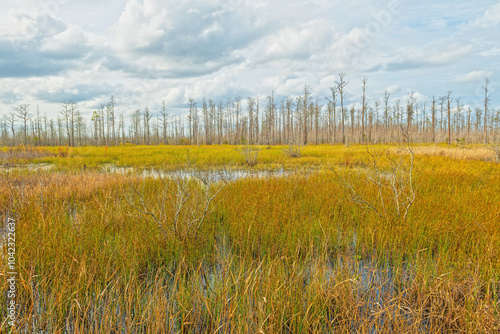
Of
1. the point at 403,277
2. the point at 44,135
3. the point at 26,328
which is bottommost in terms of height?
the point at 403,277

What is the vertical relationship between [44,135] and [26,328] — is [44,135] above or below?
above

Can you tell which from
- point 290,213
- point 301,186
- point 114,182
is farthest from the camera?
point 114,182

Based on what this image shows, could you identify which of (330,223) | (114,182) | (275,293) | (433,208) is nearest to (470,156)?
(433,208)

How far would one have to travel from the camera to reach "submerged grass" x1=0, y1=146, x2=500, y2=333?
1.96 m

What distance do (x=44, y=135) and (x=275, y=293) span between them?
75.5 meters

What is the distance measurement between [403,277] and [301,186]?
13.1ft

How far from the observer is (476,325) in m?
1.83

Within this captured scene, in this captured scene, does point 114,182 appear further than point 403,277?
Yes

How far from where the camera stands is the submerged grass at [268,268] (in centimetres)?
196

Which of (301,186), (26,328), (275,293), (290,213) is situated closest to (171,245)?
(26,328)

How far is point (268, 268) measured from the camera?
8.75 ft

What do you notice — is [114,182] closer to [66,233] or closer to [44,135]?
[66,233]

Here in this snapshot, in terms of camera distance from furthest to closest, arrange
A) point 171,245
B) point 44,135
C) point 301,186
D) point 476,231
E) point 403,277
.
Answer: point 44,135 < point 301,186 < point 476,231 < point 171,245 < point 403,277

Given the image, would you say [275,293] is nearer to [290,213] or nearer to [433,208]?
[290,213]
